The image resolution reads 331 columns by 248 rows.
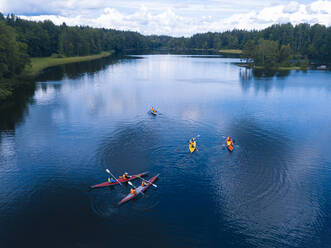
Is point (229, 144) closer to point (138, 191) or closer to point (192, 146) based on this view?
point (192, 146)

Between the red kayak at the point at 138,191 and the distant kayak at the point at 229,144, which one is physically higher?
the distant kayak at the point at 229,144

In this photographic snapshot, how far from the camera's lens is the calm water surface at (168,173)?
34.2 m

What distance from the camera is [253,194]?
4125 centimetres

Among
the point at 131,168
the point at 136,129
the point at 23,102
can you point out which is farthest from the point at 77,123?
the point at 23,102

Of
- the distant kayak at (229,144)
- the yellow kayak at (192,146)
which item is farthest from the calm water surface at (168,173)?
the yellow kayak at (192,146)

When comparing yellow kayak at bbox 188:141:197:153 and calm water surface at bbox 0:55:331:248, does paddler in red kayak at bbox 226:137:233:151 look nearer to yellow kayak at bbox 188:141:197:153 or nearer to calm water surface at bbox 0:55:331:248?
calm water surface at bbox 0:55:331:248

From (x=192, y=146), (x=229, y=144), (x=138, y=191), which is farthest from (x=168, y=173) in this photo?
(x=229, y=144)

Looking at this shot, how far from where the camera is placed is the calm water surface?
34.2 meters

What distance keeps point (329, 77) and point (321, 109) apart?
8274cm

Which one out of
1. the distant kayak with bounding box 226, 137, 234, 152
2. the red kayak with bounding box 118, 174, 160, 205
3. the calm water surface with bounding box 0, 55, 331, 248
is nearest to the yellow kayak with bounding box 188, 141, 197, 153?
the calm water surface with bounding box 0, 55, 331, 248

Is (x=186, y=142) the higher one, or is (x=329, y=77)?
(x=329, y=77)

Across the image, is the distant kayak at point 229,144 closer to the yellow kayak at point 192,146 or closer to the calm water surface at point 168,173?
the calm water surface at point 168,173

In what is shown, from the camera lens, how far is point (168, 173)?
4728cm

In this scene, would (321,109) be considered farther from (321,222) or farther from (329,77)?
(329,77)
